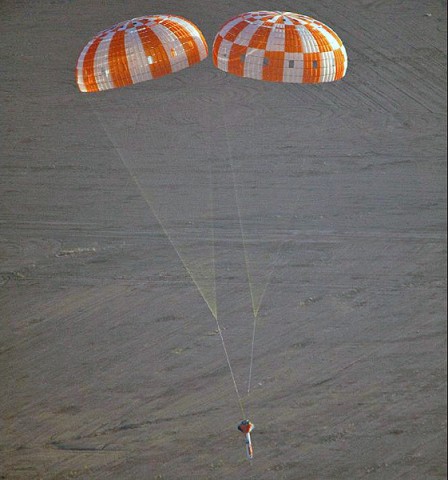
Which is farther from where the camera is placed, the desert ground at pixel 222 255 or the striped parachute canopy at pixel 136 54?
the desert ground at pixel 222 255

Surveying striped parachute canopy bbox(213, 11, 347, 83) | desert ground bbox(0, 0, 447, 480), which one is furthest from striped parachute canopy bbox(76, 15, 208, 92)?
desert ground bbox(0, 0, 447, 480)

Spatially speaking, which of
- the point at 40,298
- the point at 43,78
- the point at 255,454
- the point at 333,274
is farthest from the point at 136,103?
the point at 255,454

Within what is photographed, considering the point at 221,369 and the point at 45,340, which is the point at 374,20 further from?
the point at 45,340

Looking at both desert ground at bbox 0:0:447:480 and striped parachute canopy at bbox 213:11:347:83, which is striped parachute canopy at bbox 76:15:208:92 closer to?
striped parachute canopy at bbox 213:11:347:83

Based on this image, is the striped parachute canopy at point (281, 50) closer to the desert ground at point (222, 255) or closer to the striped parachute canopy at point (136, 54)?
the striped parachute canopy at point (136, 54)

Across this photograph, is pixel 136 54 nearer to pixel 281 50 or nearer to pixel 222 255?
pixel 281 50

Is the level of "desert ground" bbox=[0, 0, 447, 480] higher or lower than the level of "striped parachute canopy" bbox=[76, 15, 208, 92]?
lower

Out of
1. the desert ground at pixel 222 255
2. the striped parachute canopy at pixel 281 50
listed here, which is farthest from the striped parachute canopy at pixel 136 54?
the desert ground at pixel 222 255

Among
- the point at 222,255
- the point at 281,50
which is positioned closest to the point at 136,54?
the point at 281,50
